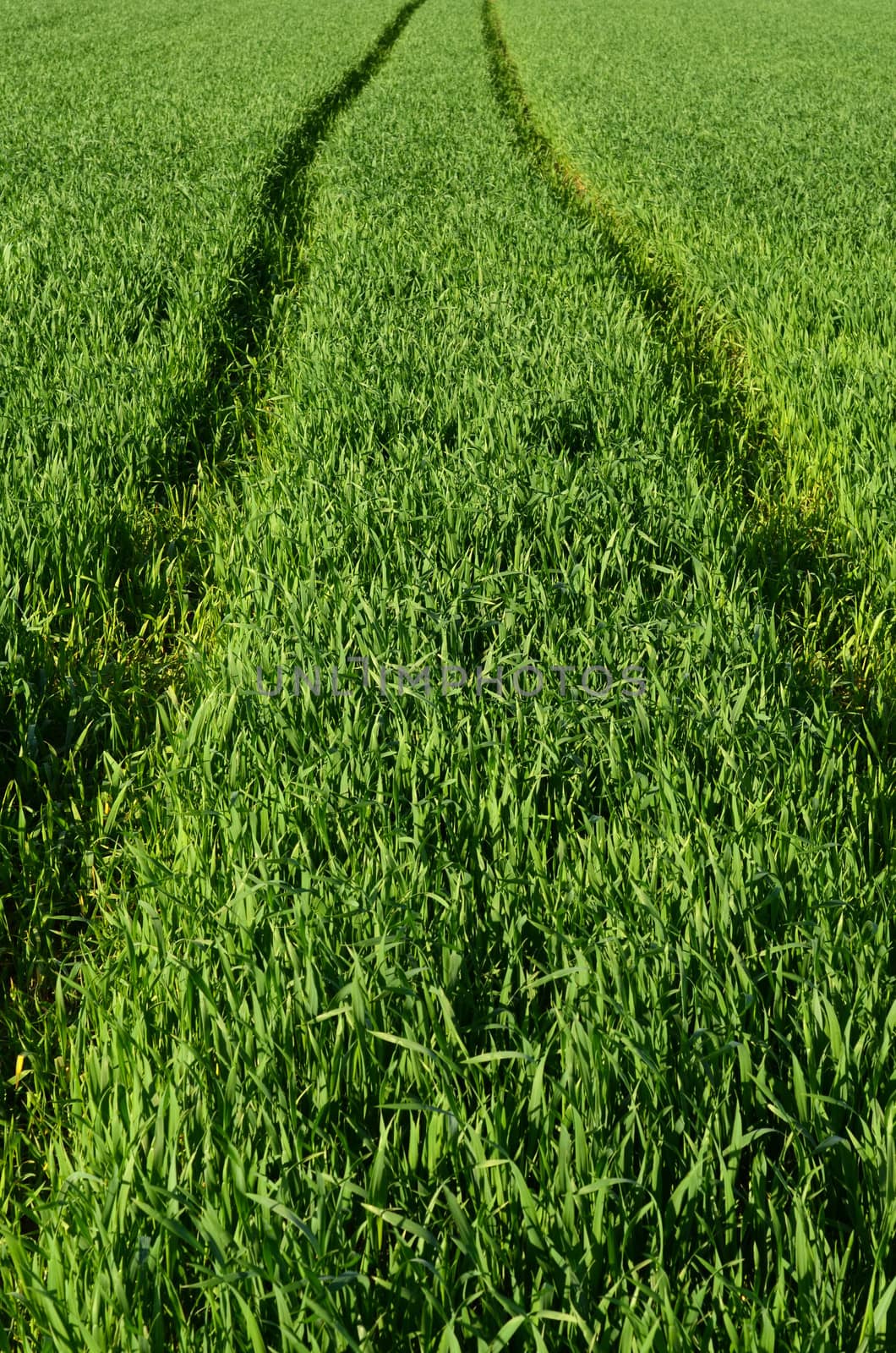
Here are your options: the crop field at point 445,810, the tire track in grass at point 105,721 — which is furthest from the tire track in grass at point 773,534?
the tire track in grass at point 105,721

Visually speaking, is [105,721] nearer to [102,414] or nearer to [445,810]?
[445,810]

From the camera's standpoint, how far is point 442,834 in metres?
2.31

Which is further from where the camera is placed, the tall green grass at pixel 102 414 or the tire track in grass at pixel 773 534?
the tire track in grass at pixel 773 534

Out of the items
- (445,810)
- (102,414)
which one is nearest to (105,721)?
(445,810)

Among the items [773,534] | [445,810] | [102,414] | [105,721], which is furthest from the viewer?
[102,414]

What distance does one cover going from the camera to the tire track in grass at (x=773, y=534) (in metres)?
3.29

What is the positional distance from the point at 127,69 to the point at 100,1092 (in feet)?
58.5

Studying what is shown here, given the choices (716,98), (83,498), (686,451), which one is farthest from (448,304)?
(716,98)

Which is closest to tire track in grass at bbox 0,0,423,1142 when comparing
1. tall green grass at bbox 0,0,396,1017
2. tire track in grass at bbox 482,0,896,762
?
tall green grass at bbox 0,0,396,1017

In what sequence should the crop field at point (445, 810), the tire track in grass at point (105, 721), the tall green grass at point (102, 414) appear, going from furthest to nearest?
the tall green grass at point (102, 414) → the tire track in grass at point (105, 721) → the crop field at point (445, 810)

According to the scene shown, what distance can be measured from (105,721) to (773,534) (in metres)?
2.67

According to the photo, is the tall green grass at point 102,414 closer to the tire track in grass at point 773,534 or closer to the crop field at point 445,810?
the crop field at point 445,810

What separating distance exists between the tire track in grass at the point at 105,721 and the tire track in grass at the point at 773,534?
6.26 feet

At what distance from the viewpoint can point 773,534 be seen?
420 centimetres
